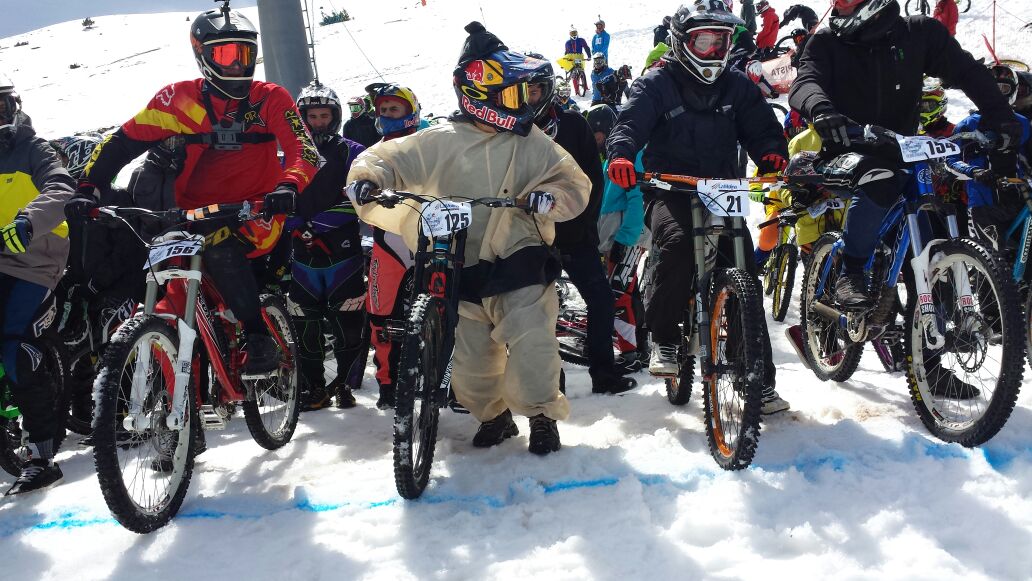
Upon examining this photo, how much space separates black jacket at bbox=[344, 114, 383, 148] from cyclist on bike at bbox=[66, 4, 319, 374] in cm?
413

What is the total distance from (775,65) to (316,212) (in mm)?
11822

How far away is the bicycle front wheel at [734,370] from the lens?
3.57m

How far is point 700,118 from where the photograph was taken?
4.61 m

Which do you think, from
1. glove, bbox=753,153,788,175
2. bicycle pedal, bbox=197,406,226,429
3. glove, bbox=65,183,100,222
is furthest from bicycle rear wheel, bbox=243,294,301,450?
glove, bbox=753,153,788,175

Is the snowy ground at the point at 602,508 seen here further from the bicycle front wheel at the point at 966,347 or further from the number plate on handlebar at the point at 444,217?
the number plate on handlebar at the point at 444,217

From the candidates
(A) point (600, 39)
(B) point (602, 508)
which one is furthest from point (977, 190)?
(A) point (600, 39)

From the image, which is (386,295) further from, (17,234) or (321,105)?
(17,234)

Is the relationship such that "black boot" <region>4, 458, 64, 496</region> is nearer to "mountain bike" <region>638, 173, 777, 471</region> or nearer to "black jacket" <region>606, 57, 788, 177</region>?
"mountain bike" <region>638, 173, 777, 471</region>

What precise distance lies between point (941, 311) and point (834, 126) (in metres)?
1.05

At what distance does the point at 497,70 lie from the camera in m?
4.07

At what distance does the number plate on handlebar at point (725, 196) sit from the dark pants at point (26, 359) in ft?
12.4

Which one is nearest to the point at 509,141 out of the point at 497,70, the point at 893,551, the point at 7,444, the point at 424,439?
the point at 497,70

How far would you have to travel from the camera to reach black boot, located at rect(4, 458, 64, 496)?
13.9 ft

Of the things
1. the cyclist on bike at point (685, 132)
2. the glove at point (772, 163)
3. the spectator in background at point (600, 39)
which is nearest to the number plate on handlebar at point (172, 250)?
the cyclist on bike at point (685, 132)
